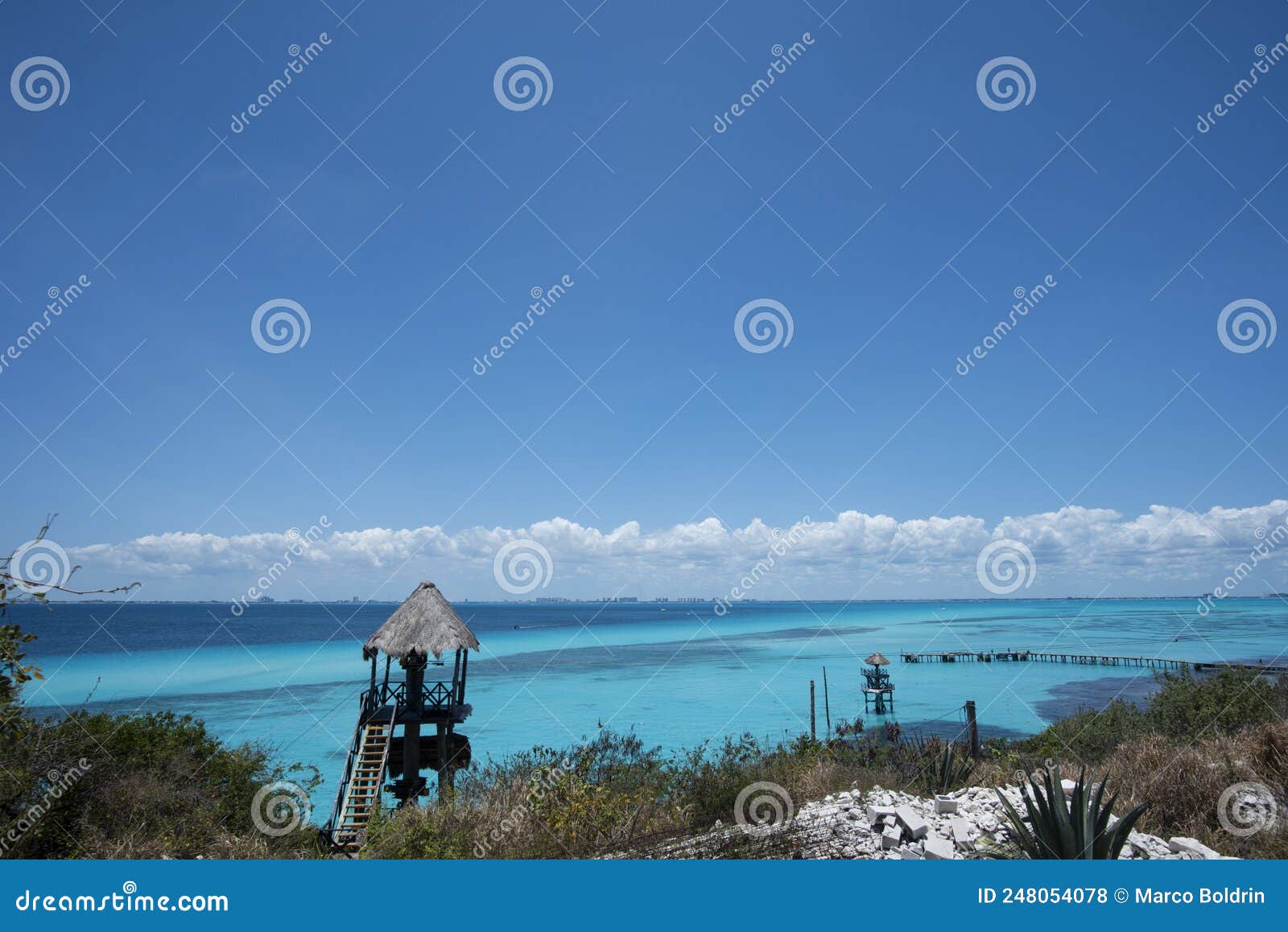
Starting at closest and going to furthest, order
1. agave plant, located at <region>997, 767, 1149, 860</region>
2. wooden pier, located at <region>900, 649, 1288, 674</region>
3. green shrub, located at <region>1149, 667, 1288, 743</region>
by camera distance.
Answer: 1. agave plant, located at <region>997, 767, 1149, 860</region>
2. green shrub, located at <region>1149, 667, 1288, 743</region>
3. wooden pier, located at <region>900, 649, 1288, 674</region>

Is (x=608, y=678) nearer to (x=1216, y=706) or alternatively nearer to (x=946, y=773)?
(x=1216, y=706)

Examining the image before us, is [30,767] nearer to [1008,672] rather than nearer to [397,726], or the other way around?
[397,726]

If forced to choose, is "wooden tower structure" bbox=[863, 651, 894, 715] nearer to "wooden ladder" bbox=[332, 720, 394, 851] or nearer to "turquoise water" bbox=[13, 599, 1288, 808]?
"turquoise water" bbox=[13, 599, 1288, 808]

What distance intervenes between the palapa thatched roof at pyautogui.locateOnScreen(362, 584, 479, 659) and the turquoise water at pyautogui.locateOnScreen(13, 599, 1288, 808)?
16.7ft

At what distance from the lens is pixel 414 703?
14.3 metres

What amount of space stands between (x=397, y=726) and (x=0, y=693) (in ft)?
40.1

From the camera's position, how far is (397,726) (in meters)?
15.7

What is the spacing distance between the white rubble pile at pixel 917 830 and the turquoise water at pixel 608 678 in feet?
29.0

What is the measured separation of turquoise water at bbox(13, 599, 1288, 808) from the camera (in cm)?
3356

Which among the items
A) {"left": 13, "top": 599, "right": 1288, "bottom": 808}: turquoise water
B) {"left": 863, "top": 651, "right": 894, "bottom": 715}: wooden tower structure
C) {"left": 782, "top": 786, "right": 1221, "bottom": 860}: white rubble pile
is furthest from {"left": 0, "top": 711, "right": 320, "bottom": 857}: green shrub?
{"left": 863, "top": 651, "right": 894, "bottom": 715}: wooden tower structure

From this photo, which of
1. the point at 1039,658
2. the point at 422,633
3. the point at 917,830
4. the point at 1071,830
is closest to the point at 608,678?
the point at 1039,658

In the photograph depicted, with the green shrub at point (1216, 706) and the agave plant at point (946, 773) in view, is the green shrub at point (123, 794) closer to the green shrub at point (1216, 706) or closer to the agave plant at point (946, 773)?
the agave plant at point (946, 773)

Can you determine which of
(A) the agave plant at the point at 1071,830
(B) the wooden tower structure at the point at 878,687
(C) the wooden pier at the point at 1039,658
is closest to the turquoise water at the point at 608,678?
(B) the wooden tower structure at the point at 878,687

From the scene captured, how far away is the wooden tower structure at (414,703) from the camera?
45.4ft
